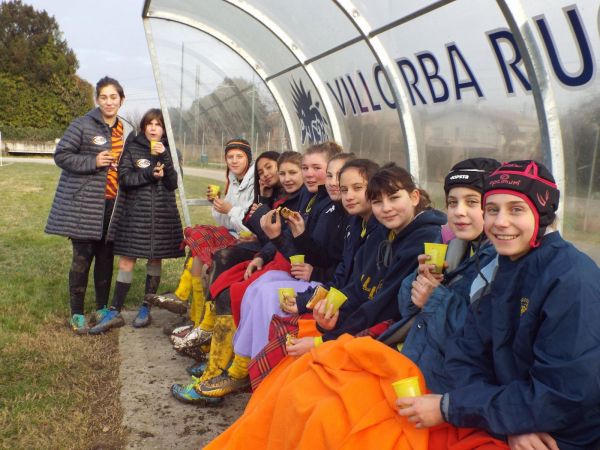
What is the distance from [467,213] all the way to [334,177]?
52.1 inches

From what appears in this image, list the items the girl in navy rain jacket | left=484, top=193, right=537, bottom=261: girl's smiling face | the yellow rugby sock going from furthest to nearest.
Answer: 1. the yellow rugby sock
2. left=484, top=193, right=537, bottom=261: girl's smiling face
3. the girl in navy rain jacket

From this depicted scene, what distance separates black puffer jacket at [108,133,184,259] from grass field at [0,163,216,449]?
0.76m

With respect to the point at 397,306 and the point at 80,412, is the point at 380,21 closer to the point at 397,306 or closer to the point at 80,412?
the point at 397,306

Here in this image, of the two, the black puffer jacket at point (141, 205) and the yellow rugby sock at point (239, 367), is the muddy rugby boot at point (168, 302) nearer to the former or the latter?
the black puffer jacket at point (141, 205)

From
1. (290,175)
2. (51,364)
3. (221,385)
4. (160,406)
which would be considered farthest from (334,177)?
(51,364)

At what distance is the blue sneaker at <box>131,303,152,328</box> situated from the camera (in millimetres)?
4746

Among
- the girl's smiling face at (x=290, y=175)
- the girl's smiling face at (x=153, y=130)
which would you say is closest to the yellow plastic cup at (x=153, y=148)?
A: the girl's smiling face at (x=153, y=130)

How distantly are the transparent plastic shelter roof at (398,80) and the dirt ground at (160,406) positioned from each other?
2.12 m

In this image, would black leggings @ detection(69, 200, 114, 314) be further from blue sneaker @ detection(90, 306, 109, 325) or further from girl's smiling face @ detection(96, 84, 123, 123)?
girl's smiling face @ detection(96, 84, 123, 123)

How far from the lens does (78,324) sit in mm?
4551

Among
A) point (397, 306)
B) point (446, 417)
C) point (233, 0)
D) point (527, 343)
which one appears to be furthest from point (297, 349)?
point (233, 0)

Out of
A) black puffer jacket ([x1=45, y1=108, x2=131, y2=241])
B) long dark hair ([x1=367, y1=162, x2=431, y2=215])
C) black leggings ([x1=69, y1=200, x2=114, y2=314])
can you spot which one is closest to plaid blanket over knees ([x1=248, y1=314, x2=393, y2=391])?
long dark hair ([x1=367, y1=162, x2=431, y2=215])

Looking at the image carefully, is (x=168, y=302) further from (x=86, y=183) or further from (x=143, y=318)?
(x=86, y=183)

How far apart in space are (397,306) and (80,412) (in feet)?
6.27
